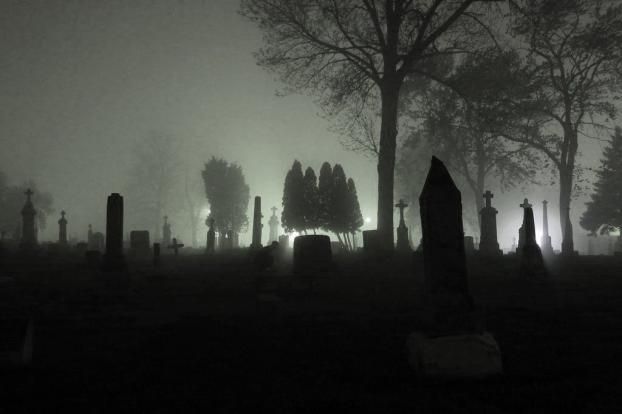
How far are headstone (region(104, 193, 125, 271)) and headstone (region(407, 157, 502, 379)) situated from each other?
815 cm

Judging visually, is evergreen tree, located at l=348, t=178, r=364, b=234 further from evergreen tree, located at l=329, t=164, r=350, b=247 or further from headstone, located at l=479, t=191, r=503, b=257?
headstone, located at l=479, t=191, r=503, b=257

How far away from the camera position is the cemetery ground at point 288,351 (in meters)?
3.31

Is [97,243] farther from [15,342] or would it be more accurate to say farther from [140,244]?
[15,342]

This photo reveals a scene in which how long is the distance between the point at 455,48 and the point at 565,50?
7.81m

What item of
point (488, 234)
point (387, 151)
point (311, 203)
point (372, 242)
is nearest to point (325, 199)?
point (311, 203)

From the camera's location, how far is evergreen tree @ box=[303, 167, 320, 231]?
31000 mm

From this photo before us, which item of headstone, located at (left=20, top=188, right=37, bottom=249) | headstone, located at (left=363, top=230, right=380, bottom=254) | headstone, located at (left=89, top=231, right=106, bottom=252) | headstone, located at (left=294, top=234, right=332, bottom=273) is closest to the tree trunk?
headstone, located at (left=363, top=230, right=380, bottom=254)

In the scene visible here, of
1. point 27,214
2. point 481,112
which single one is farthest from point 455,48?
point 27,214

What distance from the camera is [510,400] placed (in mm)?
3256

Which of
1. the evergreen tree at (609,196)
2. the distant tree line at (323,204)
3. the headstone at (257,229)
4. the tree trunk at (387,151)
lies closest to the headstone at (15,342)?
the tree trunk at (387,151)

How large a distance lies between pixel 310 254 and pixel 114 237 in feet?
15.4

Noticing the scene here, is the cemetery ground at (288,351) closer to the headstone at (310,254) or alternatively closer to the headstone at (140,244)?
the headstone at (310,254)

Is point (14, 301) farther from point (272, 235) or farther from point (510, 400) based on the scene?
point (272, 235)

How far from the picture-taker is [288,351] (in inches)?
188
